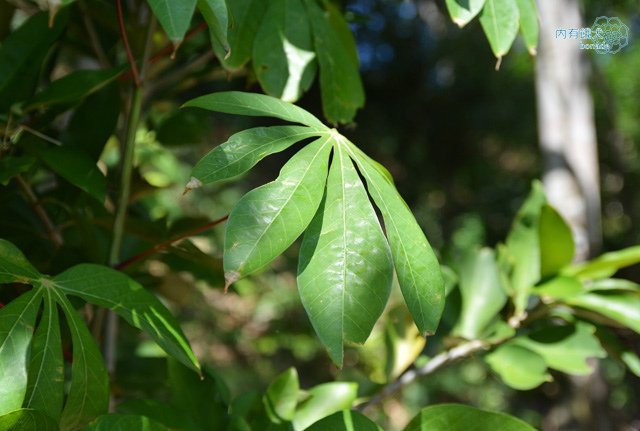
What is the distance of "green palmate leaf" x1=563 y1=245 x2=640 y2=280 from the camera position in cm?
73

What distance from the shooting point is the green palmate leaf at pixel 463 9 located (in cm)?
51

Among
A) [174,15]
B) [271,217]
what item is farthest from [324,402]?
[174,15]

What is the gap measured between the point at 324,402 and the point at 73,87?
38 cm

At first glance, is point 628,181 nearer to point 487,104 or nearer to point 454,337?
point 487,104

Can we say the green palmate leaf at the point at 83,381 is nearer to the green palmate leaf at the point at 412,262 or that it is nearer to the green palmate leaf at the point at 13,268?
the green palmate leaf at the point at 13,268

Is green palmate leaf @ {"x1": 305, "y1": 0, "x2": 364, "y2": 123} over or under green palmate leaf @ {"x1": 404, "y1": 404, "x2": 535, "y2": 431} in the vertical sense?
over

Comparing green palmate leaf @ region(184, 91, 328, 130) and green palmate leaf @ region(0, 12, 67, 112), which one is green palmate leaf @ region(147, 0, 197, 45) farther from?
green palmate leaf @ region(0, 12, 67, 112)

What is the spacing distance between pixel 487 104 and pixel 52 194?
150 inches

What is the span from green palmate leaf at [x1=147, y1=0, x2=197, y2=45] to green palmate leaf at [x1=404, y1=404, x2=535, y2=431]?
0.32m

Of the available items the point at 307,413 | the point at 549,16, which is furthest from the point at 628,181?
the point at 307,413

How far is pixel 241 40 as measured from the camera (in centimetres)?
56

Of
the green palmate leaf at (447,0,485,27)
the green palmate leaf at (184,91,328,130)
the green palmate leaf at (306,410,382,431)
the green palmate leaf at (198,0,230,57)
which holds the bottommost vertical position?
the green palmate leaf at (306,410,382,431)
